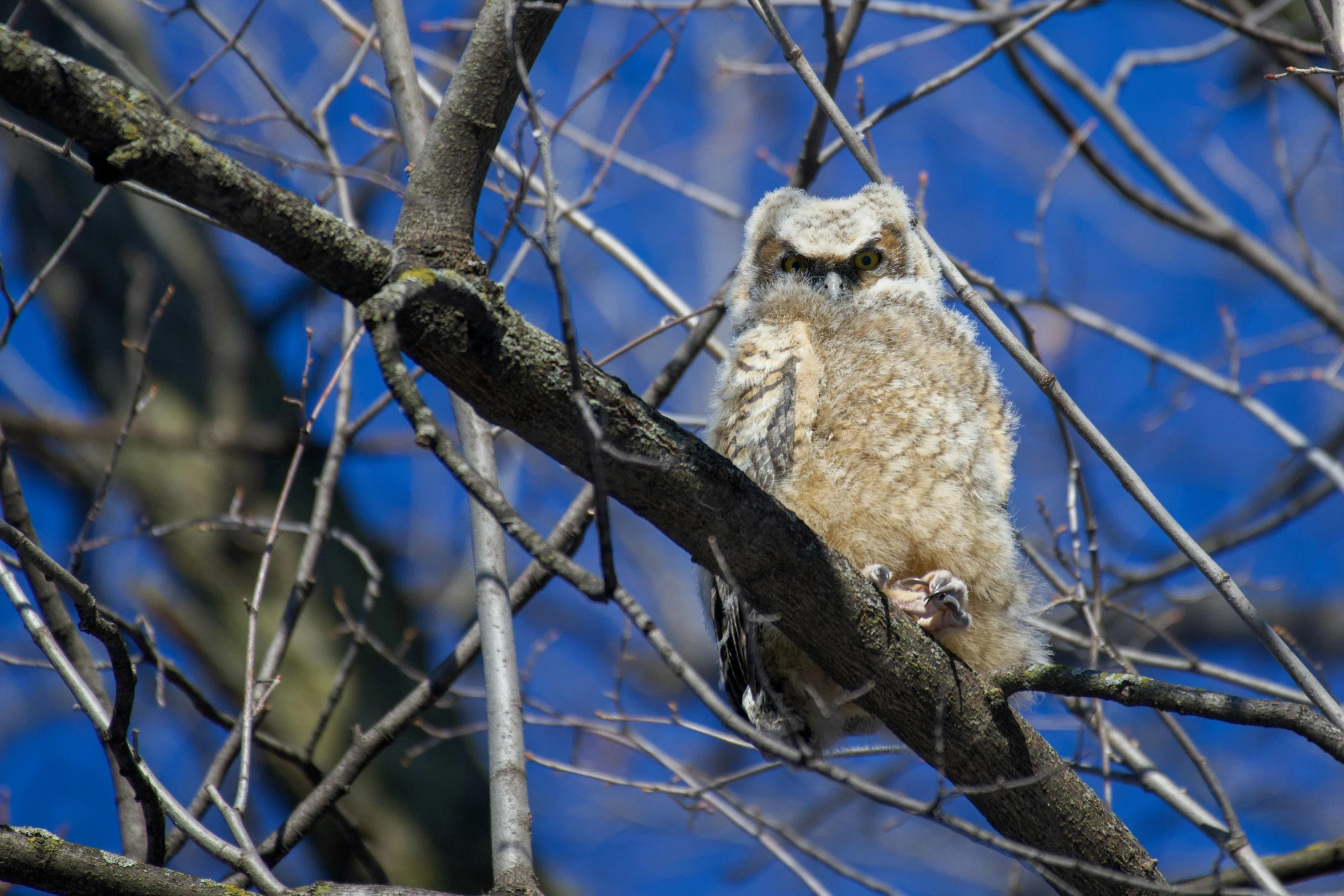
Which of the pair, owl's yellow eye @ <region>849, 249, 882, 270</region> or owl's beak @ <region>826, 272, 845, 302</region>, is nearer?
owl's beak @ <region>826, 272, 845, 302</region>

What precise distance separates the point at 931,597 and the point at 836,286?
1151 mm

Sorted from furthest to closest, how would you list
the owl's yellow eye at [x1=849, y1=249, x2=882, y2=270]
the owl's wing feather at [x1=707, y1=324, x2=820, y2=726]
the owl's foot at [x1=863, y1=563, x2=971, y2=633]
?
1. the owl's yellow eye at [x1=849, y1=249, x2=882, y2=270]
2. the owl's wing feather at [x1=707, y1=324, x2=820, y2=726]
3. the owl's foot at [x1=863, y1=563, x2=971, y2=633]

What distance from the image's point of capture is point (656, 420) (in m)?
1.89

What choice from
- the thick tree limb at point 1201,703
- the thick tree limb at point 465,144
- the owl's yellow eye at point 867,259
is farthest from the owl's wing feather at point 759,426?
the thick tree limb at point 465,144

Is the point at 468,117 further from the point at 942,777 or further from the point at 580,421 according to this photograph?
the point at 942,777

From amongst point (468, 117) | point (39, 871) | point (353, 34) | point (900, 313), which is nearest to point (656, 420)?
point (468, 117)

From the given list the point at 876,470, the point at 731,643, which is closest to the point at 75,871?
the point at 731,643

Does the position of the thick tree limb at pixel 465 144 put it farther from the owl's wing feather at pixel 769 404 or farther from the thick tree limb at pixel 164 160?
the owl's wing feather at pixel 769 404

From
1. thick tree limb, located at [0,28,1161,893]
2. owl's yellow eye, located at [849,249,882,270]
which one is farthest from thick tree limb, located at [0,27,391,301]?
owl's yellow eye, located at [849,249,882,270]

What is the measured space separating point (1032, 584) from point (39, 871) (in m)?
2.44

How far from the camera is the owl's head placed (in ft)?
11.1

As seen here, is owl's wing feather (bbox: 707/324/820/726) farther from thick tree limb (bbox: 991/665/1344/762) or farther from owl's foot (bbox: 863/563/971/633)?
thick tree limb (bbox: 991/665/1344/762)

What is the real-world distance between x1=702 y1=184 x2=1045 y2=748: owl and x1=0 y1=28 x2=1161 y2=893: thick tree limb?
9.0 inches

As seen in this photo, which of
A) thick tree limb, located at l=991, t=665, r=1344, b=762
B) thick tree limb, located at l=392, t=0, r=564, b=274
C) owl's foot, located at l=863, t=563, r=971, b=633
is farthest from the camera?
owl's foot, located at l=863, t=563, r=971, b=633
